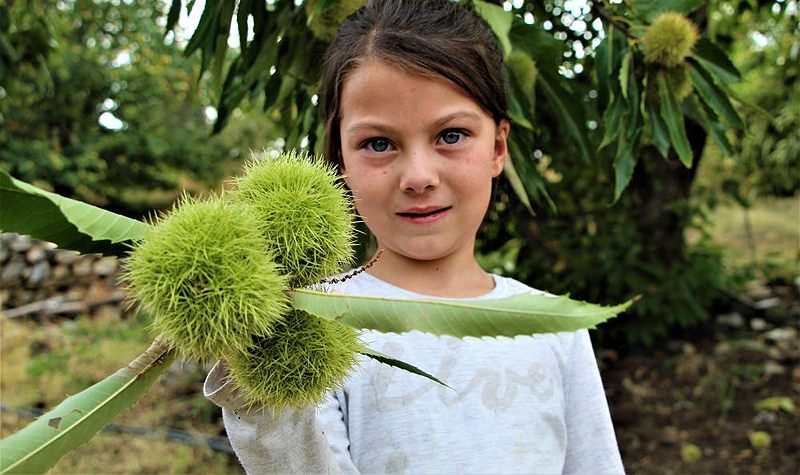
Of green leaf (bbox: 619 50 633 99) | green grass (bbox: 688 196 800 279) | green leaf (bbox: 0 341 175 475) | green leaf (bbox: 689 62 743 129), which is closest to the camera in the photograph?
green leaf (bbox: 0 341 175 475)

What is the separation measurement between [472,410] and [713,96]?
91 cm

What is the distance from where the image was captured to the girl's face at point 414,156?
1035 millimetres

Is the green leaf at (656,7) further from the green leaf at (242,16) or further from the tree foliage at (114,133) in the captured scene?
the tree foliage at (114,133)

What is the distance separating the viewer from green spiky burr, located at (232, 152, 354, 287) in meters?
0.65

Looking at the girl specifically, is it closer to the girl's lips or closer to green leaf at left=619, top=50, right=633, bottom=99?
the girl's lips

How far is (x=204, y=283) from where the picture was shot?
57 cm

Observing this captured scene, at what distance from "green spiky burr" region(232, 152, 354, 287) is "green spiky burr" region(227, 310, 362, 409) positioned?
0.16ft

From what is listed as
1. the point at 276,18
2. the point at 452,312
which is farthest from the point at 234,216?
the point at 276,18

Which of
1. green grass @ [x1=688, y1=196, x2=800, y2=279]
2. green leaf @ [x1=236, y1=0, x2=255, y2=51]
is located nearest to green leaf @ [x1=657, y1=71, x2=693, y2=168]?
green leaf @ [x1=236, y1=0, x2=255, y2=51]

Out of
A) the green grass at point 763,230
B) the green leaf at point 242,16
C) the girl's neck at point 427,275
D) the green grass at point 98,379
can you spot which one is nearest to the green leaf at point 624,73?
the girl's neck at point 427,275

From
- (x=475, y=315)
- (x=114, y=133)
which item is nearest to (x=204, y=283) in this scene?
(x=475, y=315)

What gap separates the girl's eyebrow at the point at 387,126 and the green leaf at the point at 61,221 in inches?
19.5

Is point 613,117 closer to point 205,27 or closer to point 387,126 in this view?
point 387,126

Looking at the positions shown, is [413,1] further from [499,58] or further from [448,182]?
[448,182]
